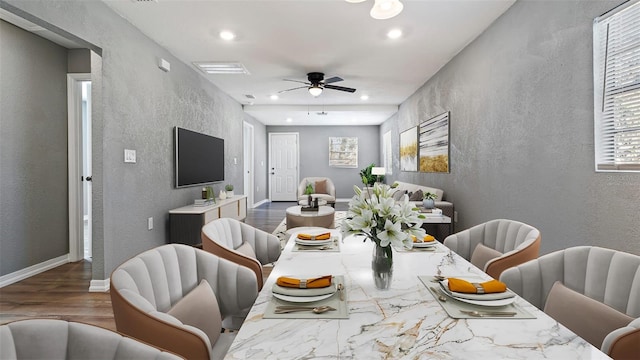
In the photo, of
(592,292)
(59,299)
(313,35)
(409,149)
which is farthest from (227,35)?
(409,149)

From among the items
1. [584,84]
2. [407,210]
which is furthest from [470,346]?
[584,84]

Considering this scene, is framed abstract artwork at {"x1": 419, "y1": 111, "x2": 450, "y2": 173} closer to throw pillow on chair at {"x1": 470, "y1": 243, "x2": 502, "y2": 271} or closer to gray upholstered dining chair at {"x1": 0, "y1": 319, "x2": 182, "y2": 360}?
throw pillow on chair at {"x1": 470, "y1": 243, "x2": 502, "y2": 271}

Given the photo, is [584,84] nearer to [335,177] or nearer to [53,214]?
[53,214]

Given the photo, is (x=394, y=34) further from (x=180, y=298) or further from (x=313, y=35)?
(x=180, y=298)

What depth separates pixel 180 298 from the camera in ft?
4.10

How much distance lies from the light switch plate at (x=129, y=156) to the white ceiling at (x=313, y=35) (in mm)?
1295

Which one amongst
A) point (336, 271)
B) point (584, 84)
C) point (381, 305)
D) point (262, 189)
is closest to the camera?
point (381, 305)

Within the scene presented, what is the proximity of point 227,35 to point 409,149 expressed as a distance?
4172mm

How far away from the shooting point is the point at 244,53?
4121mm

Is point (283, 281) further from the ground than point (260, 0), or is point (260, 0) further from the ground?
point (260, 0)

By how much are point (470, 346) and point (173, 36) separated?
3971 millimetres

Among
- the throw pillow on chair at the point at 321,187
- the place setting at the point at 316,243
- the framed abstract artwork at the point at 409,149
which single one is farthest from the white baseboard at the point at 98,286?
the throw pillow on chair at the point at 321,187

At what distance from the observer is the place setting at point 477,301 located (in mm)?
960

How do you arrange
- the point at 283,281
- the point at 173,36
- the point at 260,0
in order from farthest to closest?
the point at 173,36 < the point at 260,0 < the point at 283,281
